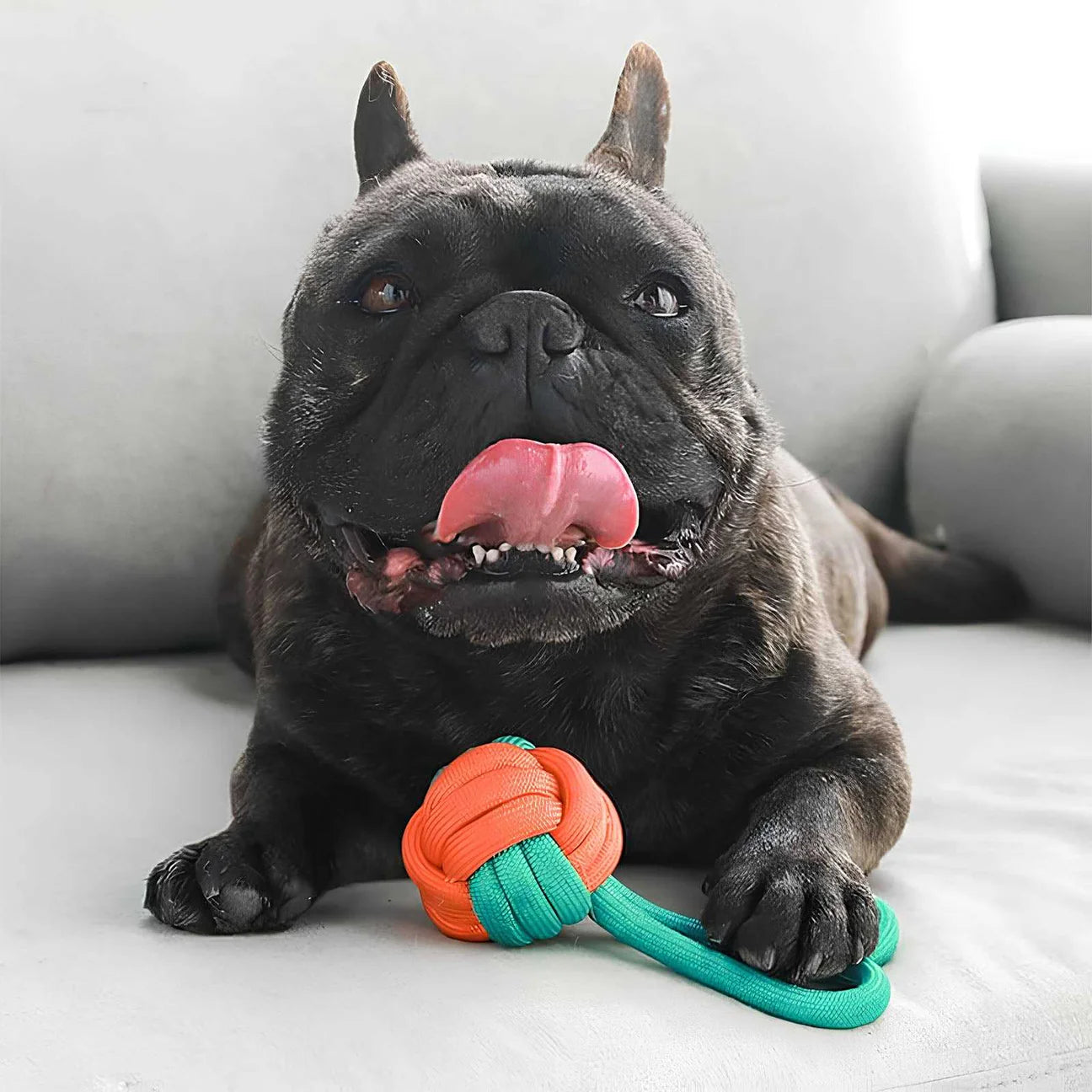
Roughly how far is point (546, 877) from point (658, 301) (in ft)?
1.42

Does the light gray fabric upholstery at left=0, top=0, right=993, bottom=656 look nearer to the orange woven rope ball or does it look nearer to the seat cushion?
the seat cushion

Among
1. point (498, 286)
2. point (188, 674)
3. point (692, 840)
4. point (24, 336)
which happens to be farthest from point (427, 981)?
point (24, 336)

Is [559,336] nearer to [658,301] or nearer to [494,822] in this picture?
[658,301]

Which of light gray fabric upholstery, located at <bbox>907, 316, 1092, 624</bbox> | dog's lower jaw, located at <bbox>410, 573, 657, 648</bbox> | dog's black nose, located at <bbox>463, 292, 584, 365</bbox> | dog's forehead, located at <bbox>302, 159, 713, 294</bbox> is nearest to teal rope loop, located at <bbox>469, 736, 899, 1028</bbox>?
dog's lower jaw, located at <bbox>410, 573, 657, 648</bbox>

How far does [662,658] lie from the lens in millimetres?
1127

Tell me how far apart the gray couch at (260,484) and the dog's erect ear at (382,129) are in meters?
0.35

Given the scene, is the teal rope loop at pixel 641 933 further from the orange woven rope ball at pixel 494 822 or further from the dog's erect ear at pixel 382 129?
the dog's erect ear at pixel 382 129

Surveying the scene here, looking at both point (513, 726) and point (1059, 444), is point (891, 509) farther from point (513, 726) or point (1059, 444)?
point (513, 726)

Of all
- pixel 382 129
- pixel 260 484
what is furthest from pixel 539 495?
pixel 260 484

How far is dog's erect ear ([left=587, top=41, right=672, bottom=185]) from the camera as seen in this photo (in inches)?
51.4

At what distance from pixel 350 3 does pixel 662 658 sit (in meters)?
0.99

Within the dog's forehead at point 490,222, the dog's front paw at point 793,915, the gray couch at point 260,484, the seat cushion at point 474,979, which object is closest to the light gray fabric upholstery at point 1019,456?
the gray couch at point 260,484

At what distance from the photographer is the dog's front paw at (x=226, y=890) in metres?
0.96

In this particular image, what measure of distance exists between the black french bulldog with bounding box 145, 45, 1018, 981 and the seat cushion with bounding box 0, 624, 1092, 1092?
0.05m
